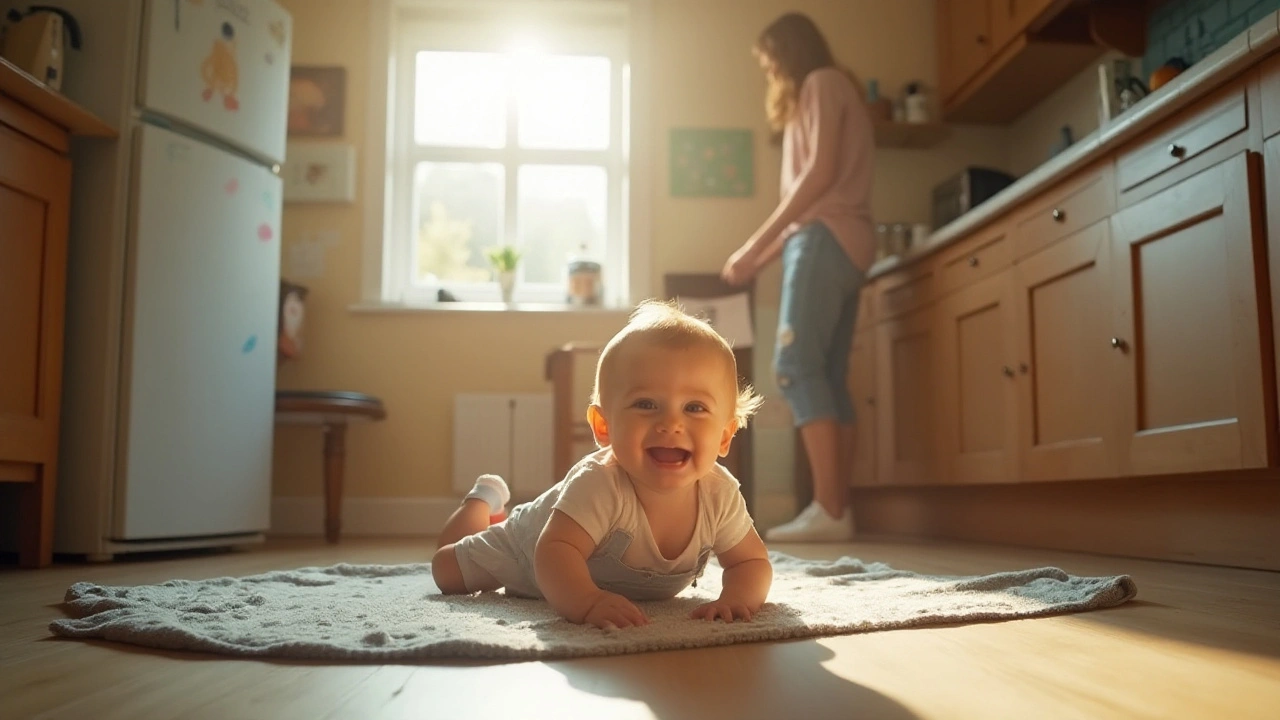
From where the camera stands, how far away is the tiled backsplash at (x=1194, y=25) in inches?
108

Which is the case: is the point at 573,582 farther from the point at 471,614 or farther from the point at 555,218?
the point at 555,218

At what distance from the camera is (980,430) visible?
3012 mm

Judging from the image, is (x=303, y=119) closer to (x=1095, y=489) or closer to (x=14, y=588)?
(x=14, y=588)

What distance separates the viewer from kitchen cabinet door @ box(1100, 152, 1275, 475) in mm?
1880

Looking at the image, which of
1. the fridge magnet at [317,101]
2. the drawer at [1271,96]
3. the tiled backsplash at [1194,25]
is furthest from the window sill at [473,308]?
the drawer at [1271,96]

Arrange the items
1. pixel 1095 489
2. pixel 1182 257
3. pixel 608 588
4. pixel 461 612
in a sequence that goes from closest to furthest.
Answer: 1. pixel 461 612
2. pixel 608 588
3. pixel 1182 257
4. pixel 1095 489

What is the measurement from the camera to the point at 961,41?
3.97m

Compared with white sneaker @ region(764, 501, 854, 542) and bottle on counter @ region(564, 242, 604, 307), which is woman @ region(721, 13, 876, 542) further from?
bottle on counter @ region(564, 242, 604, 307)

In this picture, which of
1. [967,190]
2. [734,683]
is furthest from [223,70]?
[734,683]

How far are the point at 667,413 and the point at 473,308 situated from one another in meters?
2.91

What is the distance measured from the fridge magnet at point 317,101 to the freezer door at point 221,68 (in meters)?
0.82

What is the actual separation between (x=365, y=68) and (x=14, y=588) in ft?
9.14

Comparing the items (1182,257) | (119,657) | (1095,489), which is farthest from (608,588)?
(1095,489)

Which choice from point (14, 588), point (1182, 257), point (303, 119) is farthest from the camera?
point (303, 119)
